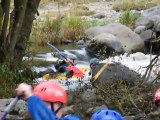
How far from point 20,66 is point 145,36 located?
25.7 feet

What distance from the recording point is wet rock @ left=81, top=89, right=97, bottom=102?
288 inches

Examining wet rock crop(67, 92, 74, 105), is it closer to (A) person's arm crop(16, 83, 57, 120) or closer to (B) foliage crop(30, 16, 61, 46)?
(A) person's arm crop(16, 83, 57, 120)

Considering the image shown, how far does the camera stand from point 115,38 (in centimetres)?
1471

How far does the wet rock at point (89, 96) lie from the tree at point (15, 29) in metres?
1.27

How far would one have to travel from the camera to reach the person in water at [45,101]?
326cm

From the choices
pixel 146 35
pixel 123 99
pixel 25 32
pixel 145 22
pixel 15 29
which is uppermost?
pixel 15 29

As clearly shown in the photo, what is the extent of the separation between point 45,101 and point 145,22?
1334cm

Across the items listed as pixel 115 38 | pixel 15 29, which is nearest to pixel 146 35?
pixel 115 38

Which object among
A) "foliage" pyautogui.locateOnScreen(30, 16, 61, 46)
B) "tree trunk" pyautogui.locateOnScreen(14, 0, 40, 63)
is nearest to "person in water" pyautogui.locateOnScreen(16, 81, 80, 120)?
"tree trunk" pyautogui.locateOnScreen(14, 0, 40, 63)

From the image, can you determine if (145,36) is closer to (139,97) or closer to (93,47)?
(93,47)

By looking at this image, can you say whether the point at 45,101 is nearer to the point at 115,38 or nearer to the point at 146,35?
the point at 115,38

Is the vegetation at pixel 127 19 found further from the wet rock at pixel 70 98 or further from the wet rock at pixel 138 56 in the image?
the wet rock at pixel 70 98

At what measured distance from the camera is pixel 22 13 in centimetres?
812

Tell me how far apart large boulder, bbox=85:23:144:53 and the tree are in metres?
5.54
